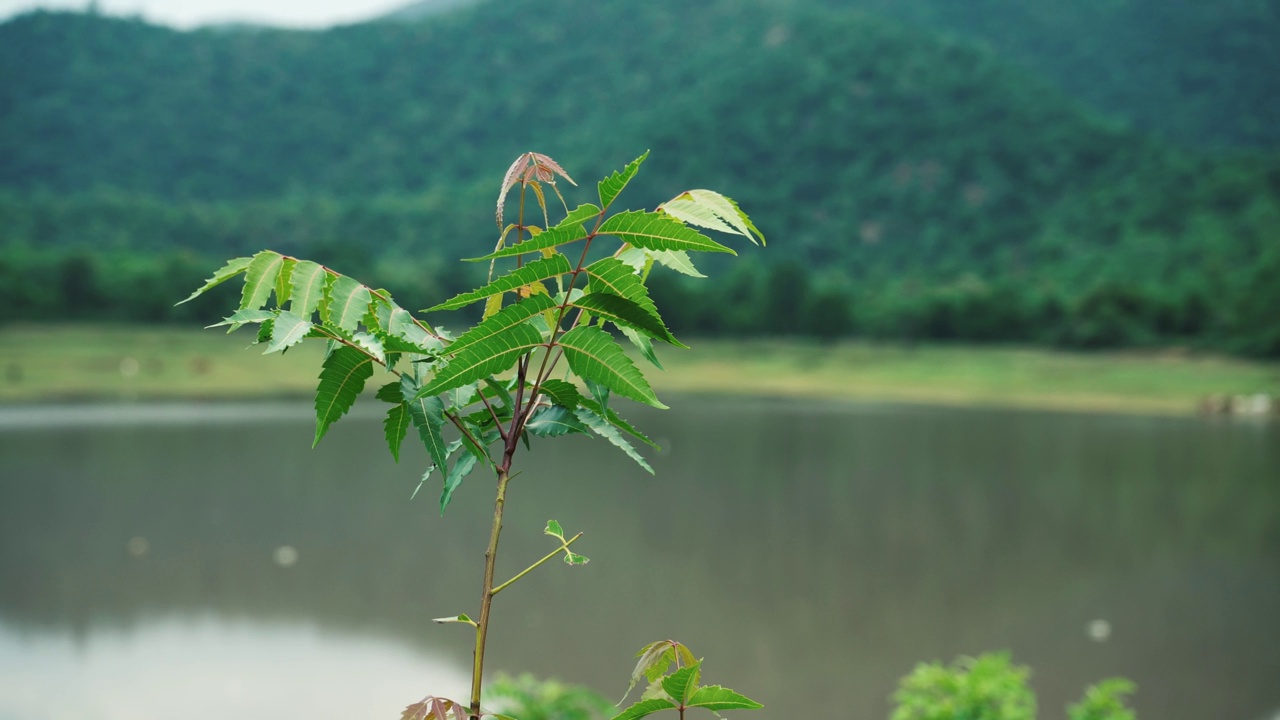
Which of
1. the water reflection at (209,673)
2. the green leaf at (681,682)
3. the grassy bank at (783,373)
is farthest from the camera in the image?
the grassy bank at (783,373)

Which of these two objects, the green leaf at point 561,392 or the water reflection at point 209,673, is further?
the water reflection at point 209,673

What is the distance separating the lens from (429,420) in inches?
30.7

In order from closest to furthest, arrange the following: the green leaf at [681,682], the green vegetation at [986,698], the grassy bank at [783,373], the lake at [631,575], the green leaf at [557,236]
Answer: the green leaf at [557,236]
the green leaf at [681,682]
the green vegetation at [986,698]
the lake at [631,575]
the grassy bank at [783,373]

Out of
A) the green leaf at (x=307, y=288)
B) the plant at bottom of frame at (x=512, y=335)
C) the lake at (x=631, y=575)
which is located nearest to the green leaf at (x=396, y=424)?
the plant at bottom of frame at (x=512, y=335)

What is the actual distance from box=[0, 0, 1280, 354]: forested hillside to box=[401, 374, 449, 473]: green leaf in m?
25.9

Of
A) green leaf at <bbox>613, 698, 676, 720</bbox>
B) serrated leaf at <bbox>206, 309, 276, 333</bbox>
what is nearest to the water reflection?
green leaf at <bbox>613, 698, 676, 720</bbox>

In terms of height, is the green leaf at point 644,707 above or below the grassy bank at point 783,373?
below

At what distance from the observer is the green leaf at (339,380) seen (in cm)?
79

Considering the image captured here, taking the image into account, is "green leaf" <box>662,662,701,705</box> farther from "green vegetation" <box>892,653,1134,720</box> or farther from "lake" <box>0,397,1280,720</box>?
"lake" <box>0,397,1280,720</box>

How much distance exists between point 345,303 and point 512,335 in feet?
0.55

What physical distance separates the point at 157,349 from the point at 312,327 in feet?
76.7

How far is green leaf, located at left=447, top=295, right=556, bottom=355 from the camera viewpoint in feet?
2.35

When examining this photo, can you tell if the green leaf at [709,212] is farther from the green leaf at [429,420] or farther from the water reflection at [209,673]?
the water reflection at [209,673]

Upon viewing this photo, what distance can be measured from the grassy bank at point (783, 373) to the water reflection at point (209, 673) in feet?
41.6
